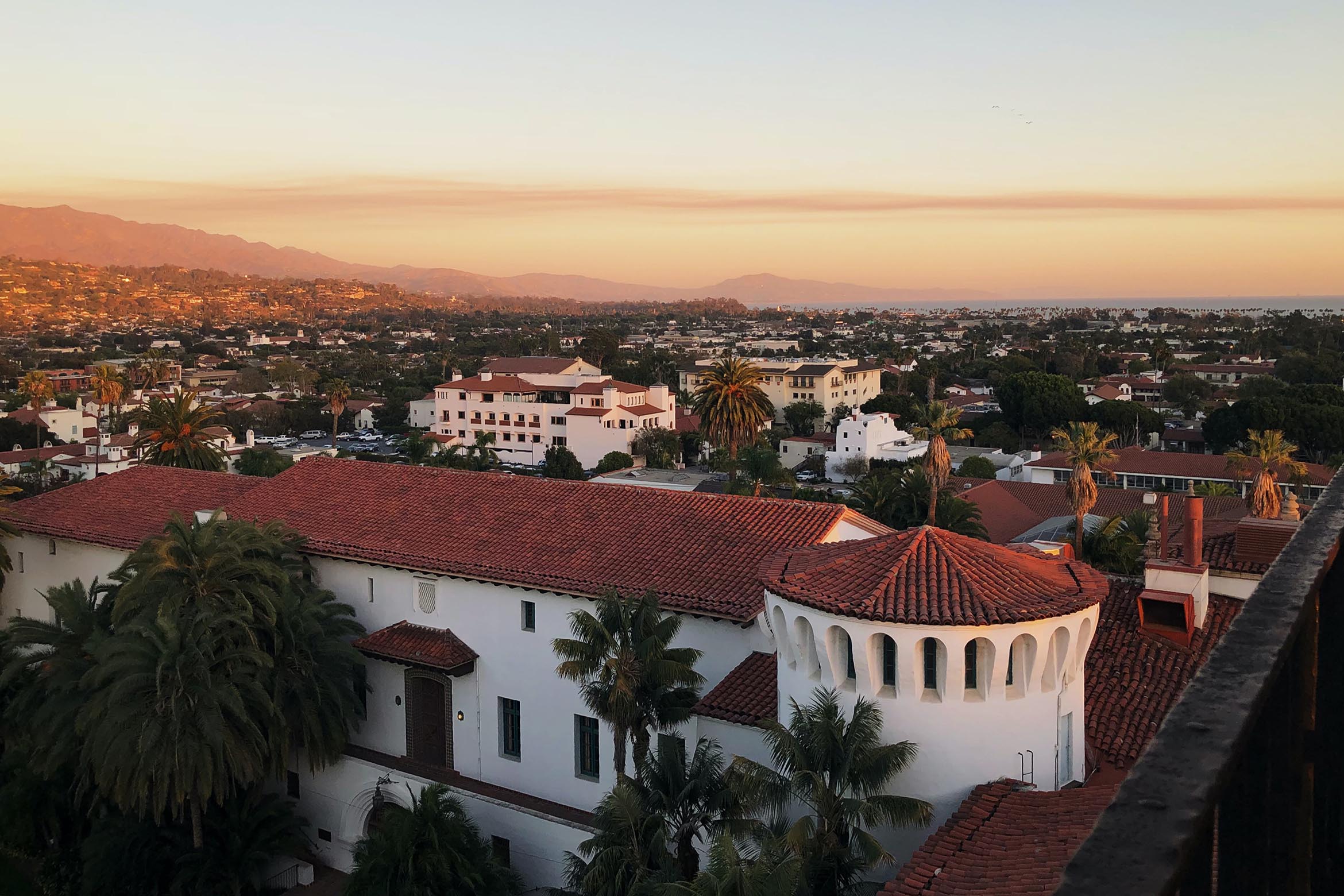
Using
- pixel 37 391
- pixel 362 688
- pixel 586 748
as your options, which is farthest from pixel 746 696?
pixel 37 391

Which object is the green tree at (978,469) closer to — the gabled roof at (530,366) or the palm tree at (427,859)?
the gabled roof at (530,366)

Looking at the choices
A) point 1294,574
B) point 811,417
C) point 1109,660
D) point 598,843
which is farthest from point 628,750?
point 811,417

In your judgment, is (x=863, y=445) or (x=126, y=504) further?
(x=863, y=445)

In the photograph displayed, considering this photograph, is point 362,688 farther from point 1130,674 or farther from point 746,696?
point 1130,674

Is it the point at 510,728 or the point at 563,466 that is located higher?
the point at 510,728

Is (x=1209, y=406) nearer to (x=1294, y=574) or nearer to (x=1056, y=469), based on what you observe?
(x=1056, y=469)

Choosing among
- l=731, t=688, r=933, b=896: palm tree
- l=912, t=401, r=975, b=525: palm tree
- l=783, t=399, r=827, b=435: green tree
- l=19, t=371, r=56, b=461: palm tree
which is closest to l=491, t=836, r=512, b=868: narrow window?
l=731, t=688, r=933, b=896: palm tree

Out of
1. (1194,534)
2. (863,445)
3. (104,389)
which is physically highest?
(104,389)
